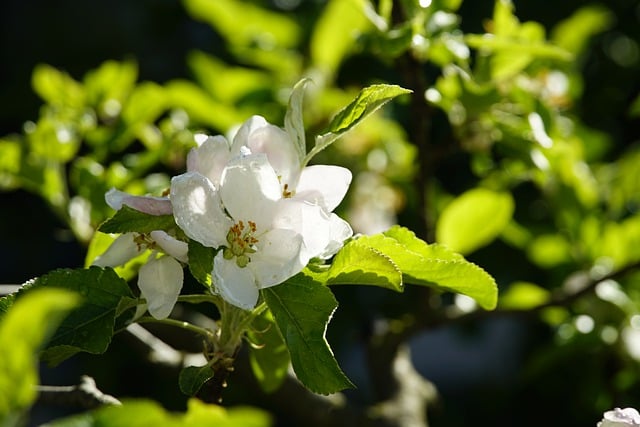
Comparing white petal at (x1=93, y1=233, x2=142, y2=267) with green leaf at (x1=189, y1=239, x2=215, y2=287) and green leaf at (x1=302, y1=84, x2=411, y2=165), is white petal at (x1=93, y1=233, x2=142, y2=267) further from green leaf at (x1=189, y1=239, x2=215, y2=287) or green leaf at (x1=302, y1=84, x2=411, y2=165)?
green leaf at (x1=302, y1=84, x2=411, y2=165)

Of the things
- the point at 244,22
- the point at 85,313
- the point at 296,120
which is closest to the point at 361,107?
the point at 296,120

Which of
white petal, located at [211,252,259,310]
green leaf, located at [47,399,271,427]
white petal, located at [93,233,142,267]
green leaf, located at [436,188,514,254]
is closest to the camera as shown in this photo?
green leaf, located at [47,399,271,427]

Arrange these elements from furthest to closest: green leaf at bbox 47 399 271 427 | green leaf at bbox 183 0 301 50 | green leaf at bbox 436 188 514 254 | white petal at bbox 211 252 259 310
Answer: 1. green leaf at bbox 183 0 301 50
2. green leaf at bbox 436 188 514 254
3. white petal at bbox 211 252 259 310
4. green leaf at bbox 47 399 271 427

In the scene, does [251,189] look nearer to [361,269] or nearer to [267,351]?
[361,269]

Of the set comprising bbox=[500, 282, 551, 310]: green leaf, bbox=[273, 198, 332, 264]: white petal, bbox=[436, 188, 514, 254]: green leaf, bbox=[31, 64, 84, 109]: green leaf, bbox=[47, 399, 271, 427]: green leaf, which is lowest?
bbox=[500, 282, 551, 310]: green leaf

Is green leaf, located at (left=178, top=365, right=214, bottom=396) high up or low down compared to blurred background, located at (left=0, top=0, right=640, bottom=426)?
up

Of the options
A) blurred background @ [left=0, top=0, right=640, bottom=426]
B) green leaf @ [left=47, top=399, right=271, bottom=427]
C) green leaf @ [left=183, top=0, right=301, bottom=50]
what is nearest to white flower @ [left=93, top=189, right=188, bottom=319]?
green leaf @ [left=47, top=399, right=271, bottom=427]

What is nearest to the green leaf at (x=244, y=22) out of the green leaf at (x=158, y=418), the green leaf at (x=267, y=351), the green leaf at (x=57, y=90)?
the green leaf at (x=57, y=90)

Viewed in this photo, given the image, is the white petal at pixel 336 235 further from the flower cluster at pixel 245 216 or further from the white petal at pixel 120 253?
the white petal at pixel 120 253

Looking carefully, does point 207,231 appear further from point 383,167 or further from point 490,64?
point 383,167
